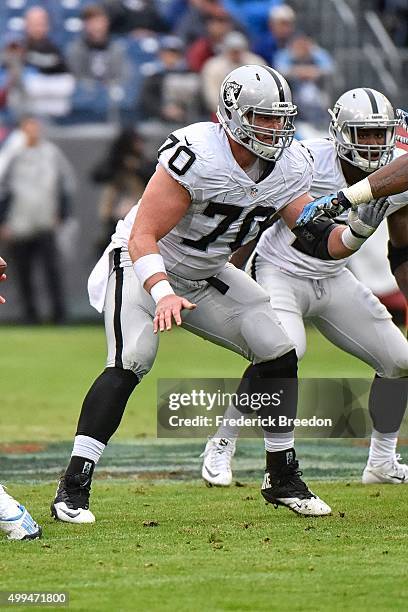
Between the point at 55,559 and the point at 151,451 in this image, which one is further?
the point at 151,451

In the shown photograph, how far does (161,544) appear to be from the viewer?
15.0ft

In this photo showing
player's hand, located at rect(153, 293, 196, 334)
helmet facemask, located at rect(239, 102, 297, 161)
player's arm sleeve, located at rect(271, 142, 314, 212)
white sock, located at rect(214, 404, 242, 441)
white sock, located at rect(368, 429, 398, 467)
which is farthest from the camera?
white sock, located at rect(214, 404, 242, 441)

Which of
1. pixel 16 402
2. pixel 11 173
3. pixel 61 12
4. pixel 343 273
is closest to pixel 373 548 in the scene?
pixel 343 273

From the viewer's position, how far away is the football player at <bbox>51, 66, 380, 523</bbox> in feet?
16.2

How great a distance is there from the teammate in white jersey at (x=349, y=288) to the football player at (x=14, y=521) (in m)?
1.61

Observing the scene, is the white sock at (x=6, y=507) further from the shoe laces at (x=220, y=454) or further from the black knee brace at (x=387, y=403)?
the black knee brace at (x=387, y=403)

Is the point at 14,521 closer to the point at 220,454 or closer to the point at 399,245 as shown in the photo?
the point at 220,454

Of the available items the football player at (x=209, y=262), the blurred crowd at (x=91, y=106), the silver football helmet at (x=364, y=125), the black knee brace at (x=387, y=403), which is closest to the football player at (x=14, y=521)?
the football player at (x=209, y=262)

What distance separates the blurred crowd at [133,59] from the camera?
48.2 ft

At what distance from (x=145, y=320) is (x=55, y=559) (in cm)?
116

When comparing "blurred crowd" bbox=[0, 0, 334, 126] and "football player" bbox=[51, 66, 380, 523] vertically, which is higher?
"football player" bbox=[51, 66, 380, 523]

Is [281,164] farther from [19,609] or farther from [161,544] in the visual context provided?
[19,609]

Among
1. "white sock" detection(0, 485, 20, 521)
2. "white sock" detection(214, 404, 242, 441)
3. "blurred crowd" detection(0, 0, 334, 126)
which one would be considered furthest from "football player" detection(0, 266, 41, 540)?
"blurred crowd" detection(0, 0, 334, 126)

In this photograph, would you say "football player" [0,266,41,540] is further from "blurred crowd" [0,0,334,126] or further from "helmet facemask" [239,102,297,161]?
"blurred crowd" [0,0,334,126]
